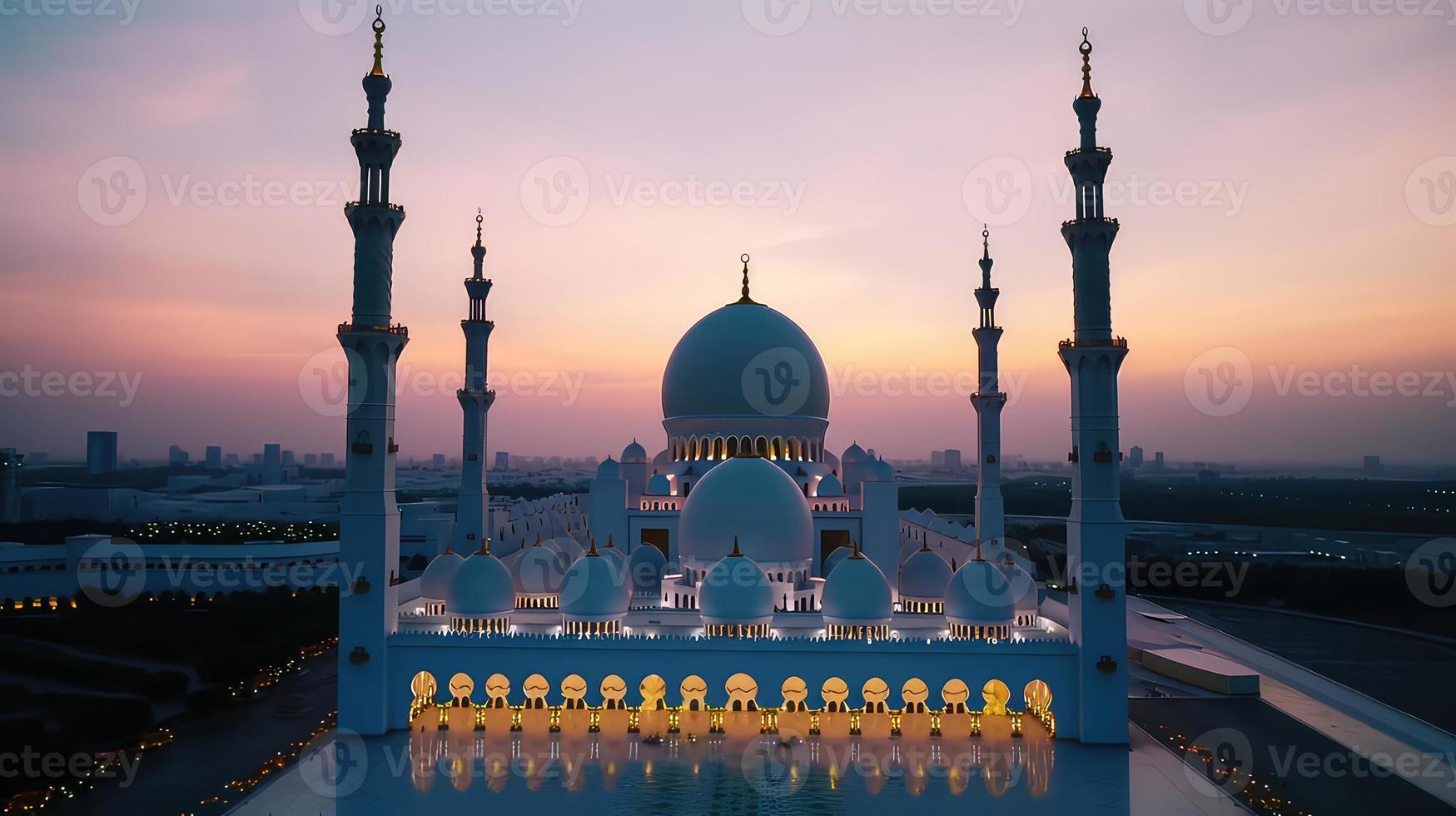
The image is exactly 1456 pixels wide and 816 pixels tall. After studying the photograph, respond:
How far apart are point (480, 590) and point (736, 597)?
19.6ft

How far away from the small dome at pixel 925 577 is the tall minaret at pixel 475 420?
13.5 meters

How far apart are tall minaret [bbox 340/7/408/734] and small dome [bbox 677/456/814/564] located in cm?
780

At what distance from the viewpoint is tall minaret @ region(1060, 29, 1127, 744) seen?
18.1 meters

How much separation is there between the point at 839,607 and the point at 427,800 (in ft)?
31.6

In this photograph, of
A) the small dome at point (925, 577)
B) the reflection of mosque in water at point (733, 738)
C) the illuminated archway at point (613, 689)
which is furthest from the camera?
the small dome at point (925, 577)

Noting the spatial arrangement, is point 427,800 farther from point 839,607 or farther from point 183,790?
point 839,607

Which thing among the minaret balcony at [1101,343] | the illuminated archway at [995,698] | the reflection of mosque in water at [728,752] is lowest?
the reflection of mosque in water at [728,752]

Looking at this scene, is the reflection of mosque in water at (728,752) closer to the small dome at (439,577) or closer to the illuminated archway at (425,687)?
the illuminated archway at (425,687)

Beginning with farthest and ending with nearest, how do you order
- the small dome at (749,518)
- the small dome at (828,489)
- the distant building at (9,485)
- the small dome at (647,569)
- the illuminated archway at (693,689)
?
the distant building at (9,485) < the small dome at (828,489) < the small dome at (647,569) < the small dome at (749,518) < the illuminated archway at (693,689)

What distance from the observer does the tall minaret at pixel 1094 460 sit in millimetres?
18078

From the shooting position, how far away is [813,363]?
3061 centimetres

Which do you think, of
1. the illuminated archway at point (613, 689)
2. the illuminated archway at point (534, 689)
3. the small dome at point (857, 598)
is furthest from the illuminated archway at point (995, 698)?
the illuminated archway at point (534, 689)

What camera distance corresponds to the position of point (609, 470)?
2859 cm

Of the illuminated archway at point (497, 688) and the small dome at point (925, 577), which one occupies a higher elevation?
the small dome at point (925, 577)
